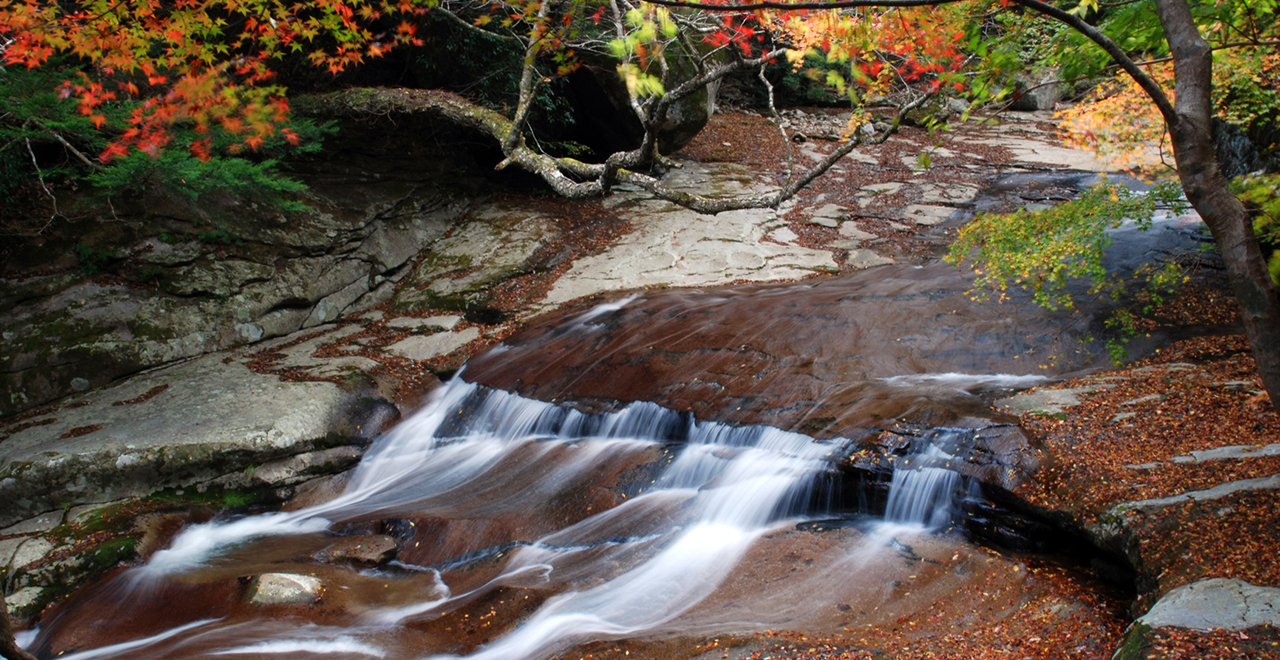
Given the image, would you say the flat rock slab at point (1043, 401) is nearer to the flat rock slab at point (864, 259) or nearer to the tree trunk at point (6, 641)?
the flat rock slab at point (864, 259)

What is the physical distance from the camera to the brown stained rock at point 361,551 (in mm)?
5578

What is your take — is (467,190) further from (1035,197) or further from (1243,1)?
(1243,1)

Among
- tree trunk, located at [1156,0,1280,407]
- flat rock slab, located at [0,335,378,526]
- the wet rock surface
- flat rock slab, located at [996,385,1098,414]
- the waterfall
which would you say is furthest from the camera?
flat rock slab, located at [0,335,378,526]

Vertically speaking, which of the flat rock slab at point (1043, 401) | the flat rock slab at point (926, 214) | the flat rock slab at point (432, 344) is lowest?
the flat rock slab at point (1043, 401)

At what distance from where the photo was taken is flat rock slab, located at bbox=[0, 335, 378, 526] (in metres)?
6.21

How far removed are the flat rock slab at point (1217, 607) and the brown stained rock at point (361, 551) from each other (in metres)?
4.85

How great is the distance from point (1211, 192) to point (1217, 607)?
5.75 ft

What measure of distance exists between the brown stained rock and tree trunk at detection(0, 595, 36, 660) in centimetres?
302

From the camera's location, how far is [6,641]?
2520 millimetres

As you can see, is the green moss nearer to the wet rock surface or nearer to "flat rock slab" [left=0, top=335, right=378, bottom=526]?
the wet rock surface

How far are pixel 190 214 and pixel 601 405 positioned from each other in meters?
6.22

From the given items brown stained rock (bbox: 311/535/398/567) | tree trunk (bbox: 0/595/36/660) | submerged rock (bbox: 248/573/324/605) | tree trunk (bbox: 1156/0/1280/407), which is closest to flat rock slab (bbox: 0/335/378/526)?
brown stained rock (bbox: 311/535/398/567)

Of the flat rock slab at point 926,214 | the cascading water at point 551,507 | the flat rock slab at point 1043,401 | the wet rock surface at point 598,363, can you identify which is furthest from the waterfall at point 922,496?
the flat rock slab at point 926,214

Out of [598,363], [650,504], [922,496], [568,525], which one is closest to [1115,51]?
[922,496]
